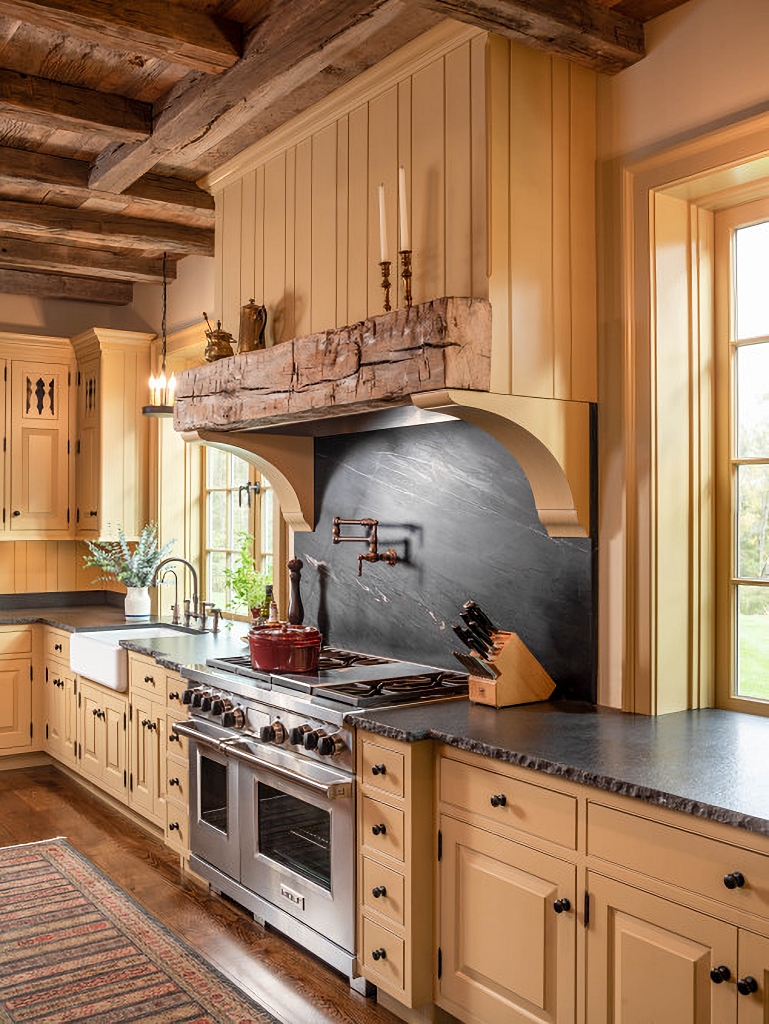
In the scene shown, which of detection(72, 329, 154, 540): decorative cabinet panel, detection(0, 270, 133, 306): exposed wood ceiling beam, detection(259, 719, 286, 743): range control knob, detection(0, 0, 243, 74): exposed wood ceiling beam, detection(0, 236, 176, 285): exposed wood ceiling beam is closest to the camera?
detection(0, 0, 243, 74): exposed wood ceiling beam

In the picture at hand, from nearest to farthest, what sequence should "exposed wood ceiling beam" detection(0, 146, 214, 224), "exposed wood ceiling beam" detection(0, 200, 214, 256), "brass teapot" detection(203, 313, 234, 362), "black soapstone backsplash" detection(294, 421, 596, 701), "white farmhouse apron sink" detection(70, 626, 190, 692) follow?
"black soapstone backsplash" detection(294, 421, 596, 701) → "brass teapot" detection(203, 313, 234, 362) → "exposed wood ceiling beam" detection(0, 146, 214, 224) → "white farmhouse apron sink" detection(70, 626, 190, 692) → "exposed wood ceiling beam" detection(0, 200, 214, 256)

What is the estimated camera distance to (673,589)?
2766 millimetres

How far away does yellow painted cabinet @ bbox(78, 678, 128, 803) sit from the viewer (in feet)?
14.8

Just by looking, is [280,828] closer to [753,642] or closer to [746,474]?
[753,642]

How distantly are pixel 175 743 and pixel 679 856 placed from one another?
2.43 metres

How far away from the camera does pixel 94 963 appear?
3.07m

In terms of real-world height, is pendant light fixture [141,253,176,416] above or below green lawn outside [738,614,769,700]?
above

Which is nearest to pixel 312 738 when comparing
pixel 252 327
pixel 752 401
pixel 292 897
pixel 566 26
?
pixel 292 897

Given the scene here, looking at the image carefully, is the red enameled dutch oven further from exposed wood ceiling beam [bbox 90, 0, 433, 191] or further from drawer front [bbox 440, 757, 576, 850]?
exposed wood ceiling beam [bbox 90, 0, 433, 191]

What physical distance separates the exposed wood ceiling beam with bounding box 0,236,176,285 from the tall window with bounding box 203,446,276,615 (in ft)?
3.44

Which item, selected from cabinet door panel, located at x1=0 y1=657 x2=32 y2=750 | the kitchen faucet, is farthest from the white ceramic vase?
cabinet door panel, located at x1=0 y1=657 x2=32 y2=750

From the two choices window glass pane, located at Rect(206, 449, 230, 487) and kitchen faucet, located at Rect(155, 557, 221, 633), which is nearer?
kitchen faucet, located at Rect(155, 557, 221, 633)

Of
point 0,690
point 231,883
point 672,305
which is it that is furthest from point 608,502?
point 0,690

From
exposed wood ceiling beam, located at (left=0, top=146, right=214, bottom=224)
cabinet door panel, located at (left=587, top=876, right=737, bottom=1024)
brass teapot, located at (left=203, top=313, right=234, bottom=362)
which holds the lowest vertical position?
cabinet door panel, located at (left=587, top=876, right=737, bottom=1024)
